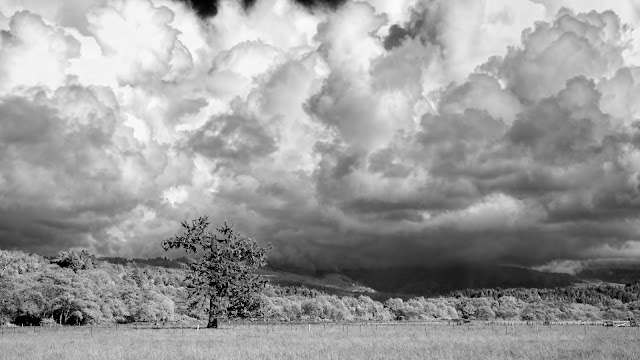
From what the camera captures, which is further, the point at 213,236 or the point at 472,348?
the point at 213,236

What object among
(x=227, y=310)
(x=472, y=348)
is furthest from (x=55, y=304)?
(x=472, y=348)

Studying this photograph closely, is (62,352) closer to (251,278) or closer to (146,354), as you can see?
(146,354)

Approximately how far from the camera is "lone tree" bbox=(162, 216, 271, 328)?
8888 cm

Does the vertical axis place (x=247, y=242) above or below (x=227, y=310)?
above

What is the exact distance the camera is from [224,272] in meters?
89.6

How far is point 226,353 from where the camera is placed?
47250mm

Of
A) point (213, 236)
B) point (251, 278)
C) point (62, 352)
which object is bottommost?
point (62, 352)

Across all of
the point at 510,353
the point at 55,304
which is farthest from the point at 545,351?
the point at 55,304

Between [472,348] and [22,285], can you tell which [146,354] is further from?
[22,285]

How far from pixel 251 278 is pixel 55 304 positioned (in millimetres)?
48233

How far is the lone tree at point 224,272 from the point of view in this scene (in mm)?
88875

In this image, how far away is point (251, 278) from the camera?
3620 inches

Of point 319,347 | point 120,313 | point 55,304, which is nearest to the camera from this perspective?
point 319,347

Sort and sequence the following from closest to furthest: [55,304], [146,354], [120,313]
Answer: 1. [146,354]
2. [55,304]
3. [120,313]
